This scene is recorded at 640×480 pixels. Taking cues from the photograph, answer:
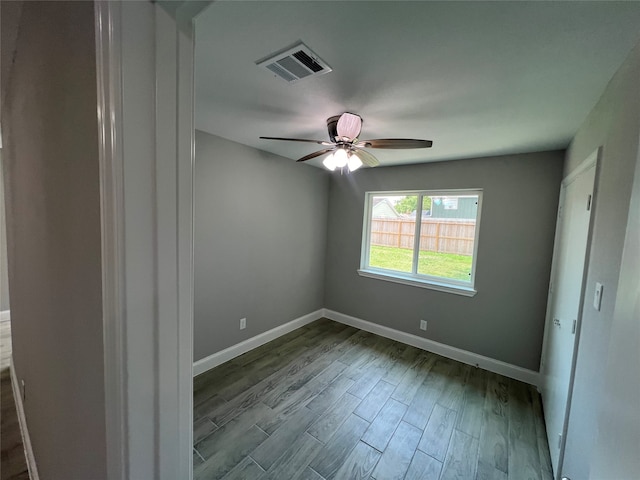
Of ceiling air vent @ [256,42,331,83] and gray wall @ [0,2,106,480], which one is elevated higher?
ceiling air vent @ [256,42,331,83]

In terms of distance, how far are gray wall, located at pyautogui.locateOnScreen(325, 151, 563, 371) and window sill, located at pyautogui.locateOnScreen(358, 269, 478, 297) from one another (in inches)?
2.5

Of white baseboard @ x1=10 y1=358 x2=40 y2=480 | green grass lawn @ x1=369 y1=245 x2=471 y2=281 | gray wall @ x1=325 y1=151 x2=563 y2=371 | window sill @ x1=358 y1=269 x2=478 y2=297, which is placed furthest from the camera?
green grass lawn @ x1=369 y1=245 x2=471 y2=281

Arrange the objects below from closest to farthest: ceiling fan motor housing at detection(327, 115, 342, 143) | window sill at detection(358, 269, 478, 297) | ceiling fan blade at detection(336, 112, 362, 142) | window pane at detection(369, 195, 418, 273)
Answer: ceiling fan blade at detection(336, 112, 362, 142) < ceiling fan motor housing at detection(327, 115, 342, 143) < window sill at detection(358, 269, 478, 297) < window pane at detection(369, 195, 418, 273)

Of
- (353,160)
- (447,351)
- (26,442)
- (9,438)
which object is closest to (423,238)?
(447,351)

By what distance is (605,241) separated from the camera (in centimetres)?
125

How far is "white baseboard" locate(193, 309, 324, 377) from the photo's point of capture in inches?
105

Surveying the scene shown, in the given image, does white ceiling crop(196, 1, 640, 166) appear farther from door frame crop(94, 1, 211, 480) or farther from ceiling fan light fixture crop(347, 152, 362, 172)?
door frame crop(94, 1, 211, 480)

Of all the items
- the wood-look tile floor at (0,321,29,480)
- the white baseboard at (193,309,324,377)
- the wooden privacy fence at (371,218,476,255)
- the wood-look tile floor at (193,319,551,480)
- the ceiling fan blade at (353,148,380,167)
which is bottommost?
the wood-look tile floor at (0,321,29,480)

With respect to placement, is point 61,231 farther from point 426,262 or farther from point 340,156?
point 426,262

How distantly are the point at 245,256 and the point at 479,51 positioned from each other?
8.61ft

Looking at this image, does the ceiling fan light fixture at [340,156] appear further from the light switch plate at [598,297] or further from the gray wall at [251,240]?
the light switch plate at [598,297]

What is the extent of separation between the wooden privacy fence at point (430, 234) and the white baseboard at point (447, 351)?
45.1 inches

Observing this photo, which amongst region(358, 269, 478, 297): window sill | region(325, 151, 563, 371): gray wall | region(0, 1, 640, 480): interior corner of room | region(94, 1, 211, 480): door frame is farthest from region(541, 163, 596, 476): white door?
region(94, 1, 211, 480): door frame

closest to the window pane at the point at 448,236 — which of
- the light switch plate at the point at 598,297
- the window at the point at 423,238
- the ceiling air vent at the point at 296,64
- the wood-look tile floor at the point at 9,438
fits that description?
the window at the point at 423,238
